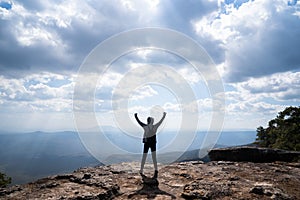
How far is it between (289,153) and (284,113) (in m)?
38.0

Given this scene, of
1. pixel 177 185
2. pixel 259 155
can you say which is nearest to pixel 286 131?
pixel 259 155

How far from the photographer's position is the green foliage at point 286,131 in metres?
46.8

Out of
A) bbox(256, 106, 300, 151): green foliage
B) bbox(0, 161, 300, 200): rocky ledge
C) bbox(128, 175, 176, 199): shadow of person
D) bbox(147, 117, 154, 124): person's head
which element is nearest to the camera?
bbox(0, 161, 300, 200): rocky ledge

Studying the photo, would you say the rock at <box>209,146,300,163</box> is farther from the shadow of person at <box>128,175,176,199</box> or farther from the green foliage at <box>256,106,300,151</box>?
the green foliage at <box>256,106,300,151</box>

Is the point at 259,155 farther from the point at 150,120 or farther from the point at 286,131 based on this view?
the point at 286,131

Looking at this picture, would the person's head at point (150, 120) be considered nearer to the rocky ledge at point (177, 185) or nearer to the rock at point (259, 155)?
the rocky ledge at point (177, 185)

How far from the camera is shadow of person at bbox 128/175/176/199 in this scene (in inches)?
433

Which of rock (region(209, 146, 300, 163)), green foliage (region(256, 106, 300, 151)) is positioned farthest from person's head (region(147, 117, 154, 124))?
green foliage (region(256, 106, 300, 151))

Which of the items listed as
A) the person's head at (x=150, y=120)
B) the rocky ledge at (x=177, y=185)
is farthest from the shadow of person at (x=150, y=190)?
the person's head at (x=150, y=120)

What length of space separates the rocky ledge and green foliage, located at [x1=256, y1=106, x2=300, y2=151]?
35.6 meters

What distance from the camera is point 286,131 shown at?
48812mm

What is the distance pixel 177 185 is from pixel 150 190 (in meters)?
1.78

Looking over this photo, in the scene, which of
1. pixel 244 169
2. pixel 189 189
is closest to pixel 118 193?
pixel 189 189

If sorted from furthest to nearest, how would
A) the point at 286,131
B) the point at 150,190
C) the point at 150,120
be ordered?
the point at 286,131
the point at 150,120
the point at 150,190
